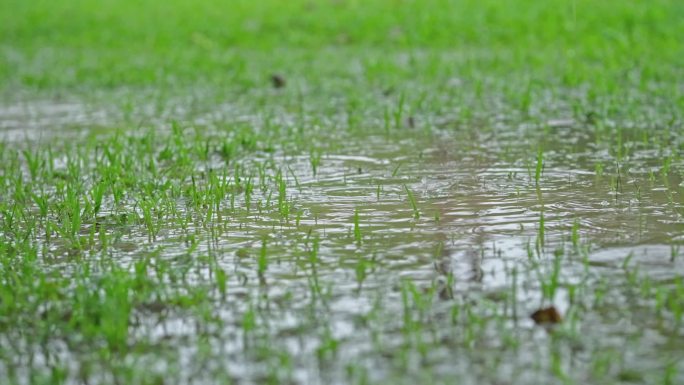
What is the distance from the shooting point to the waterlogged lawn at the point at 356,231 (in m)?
2.84

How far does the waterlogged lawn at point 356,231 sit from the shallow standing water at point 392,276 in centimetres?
1

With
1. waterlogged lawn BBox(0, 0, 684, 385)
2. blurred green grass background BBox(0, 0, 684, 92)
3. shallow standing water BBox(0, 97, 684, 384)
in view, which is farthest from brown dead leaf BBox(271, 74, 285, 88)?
shallow standing water BBox(0, 97, 684, 384)

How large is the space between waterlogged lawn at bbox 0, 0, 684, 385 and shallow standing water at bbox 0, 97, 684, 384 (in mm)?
11

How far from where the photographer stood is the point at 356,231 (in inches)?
157

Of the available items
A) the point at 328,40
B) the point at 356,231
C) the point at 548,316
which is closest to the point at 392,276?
the point at 356,231

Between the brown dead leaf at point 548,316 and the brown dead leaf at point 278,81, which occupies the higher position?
the brown dead leaf at point 278,81

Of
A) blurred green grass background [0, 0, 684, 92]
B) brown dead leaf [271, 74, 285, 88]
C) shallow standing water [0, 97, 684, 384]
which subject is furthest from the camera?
blurred green grass background [0, 0, 684, 92]

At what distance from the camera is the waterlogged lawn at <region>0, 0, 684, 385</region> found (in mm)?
2844

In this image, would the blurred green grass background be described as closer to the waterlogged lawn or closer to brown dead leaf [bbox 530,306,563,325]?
the waterlogged lawn

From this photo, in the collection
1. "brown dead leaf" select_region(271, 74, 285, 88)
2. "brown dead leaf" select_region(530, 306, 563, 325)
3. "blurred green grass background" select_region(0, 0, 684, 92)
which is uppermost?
"blurred green grass background" select_region(0, 0, 684, 92)

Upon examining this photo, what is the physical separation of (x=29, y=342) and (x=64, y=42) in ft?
45.3

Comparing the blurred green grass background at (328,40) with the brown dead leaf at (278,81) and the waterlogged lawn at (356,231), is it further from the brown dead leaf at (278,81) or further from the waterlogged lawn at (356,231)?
the waterlogged lawn at (356,231)

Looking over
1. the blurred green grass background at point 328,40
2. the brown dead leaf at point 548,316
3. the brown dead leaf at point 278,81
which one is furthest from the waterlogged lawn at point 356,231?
the blurred green grass background at point 328,40

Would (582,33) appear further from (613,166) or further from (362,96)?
(613,166)
